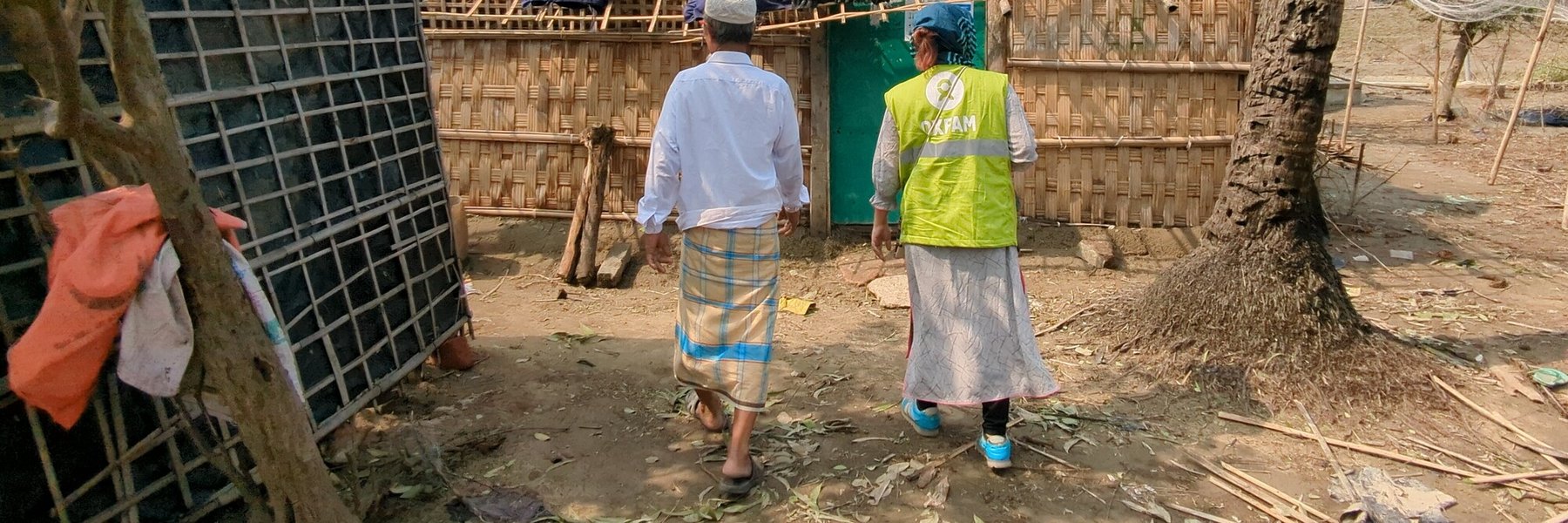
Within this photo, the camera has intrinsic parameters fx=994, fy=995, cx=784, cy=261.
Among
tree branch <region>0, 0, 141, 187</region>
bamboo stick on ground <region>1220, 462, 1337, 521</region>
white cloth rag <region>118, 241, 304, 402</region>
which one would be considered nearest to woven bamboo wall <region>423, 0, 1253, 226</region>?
bamboo stick on ground <region>1220, 462, 1337, 521</region>

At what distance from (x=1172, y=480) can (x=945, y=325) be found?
104 centimetres

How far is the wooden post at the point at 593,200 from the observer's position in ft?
22.5

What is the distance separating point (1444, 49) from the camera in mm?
20984

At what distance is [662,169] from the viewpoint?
3365 mm

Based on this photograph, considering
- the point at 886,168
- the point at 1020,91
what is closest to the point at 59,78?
the point at 886,168

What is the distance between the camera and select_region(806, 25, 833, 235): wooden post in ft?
22.5

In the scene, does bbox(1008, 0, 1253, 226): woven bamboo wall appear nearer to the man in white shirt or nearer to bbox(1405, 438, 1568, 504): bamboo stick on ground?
bbox(1405, 438, 1568, 504): bamboo stick on ground

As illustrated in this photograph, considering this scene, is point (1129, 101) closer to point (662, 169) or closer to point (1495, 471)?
point (1495, 471)

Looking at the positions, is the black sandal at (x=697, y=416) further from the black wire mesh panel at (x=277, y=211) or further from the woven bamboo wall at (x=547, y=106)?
the woven bamboo wall at (x=547, y=106)

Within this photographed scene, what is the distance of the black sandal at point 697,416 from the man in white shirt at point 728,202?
16.8 inches

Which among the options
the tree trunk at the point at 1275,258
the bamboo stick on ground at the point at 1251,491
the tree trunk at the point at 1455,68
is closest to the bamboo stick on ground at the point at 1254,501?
the bamboo stick on ground at the point at 1251,491

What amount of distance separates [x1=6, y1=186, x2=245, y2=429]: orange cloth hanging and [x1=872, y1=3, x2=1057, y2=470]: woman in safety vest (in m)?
2.32

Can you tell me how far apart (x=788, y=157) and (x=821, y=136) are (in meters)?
3.50

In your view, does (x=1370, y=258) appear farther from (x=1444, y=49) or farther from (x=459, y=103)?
(x=1444, y=49)
